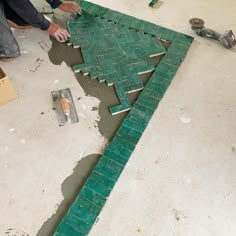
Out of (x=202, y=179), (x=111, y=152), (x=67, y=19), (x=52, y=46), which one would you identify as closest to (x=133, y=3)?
(x=67, y=19)

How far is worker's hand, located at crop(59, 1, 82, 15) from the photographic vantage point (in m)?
1.81

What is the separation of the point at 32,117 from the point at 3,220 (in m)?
0.50

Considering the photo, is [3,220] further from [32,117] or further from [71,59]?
[71,59]

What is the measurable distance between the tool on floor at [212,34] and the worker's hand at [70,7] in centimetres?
78

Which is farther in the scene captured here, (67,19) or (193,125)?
(67,19)

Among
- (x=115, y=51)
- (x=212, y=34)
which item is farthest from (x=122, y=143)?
(x=212, y=34)

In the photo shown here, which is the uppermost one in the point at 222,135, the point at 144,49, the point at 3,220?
the point at 144,49

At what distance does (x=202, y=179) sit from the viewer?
120 centimetres

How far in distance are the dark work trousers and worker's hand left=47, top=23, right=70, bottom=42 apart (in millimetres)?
215

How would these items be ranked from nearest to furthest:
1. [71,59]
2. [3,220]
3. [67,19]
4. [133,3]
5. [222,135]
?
1. [3,220]
2. [222,135]
3. [71,59]
4. [67,19]
5. [133,3]

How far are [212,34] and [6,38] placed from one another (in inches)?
49.3

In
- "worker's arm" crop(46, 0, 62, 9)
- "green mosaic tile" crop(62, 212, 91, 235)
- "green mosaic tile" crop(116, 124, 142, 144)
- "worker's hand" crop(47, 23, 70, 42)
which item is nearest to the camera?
"green mosaic tile" crop(62, 212, 91, 235)

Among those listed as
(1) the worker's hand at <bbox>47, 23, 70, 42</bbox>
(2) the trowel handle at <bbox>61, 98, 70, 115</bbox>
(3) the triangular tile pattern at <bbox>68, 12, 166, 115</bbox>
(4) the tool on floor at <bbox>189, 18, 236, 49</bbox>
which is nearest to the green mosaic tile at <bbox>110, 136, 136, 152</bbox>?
(3) the triangular tile pattern at <bbox>68, 12, 166, 115</bbox>

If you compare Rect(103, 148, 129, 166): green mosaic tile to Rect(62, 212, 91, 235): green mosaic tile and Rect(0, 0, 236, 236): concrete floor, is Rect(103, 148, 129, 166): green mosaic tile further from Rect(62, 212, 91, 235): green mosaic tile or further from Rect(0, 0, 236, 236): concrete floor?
Rect(62, 212, 91, 235): green mosaic tile
